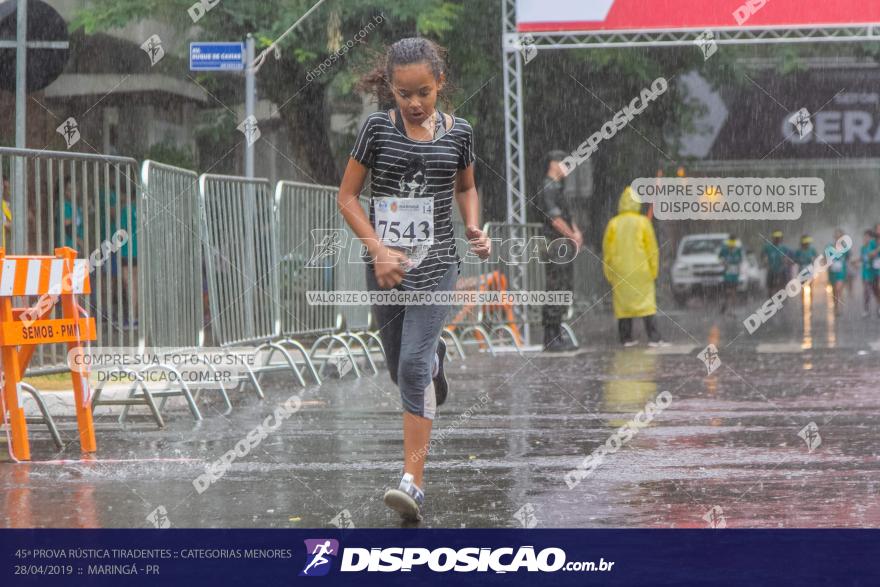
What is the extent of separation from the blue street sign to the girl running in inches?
391

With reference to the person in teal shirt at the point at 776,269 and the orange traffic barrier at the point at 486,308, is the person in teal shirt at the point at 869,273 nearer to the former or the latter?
the person in teal shirt at the point at 776,269

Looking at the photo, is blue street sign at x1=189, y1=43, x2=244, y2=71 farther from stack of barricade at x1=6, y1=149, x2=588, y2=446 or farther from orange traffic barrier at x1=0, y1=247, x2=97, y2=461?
orange traffic barrier at x1=0, y1=247, x2=97, y2=461

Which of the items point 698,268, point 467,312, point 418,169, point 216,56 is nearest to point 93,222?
point 418,169

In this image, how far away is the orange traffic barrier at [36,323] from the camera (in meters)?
8.36

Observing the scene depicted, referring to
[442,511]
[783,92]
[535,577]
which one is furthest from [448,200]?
[783,92]

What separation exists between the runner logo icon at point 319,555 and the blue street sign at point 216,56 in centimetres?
1106

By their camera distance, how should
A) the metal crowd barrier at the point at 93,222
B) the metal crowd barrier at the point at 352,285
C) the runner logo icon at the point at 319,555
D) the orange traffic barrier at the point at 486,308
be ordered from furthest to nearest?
the orange traffic barrier at the point at 486,308
the metal crowd barrier at the point at 352,285
the metal crowd barrier at the point at 93,222
the runner logo icon at the point at 319,555

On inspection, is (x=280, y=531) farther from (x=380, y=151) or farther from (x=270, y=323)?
(x=270, y=323)

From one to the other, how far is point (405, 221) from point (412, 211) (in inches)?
2.1

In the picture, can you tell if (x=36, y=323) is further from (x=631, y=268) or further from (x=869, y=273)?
(x=869, y=273)

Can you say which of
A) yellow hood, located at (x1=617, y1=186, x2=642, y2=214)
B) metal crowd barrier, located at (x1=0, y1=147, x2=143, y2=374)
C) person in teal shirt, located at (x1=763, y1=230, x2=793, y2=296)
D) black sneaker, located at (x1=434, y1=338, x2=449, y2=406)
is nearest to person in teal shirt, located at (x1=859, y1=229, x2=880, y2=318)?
person in teal shirt, located at (x1=763, y1=230, x2=793, y2=296)

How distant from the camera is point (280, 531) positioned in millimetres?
5945

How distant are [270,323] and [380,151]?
6.76 metres

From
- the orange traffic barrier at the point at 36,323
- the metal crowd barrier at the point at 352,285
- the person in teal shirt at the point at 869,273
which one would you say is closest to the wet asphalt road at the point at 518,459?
the orange traffic barrier at the point at 36,323
